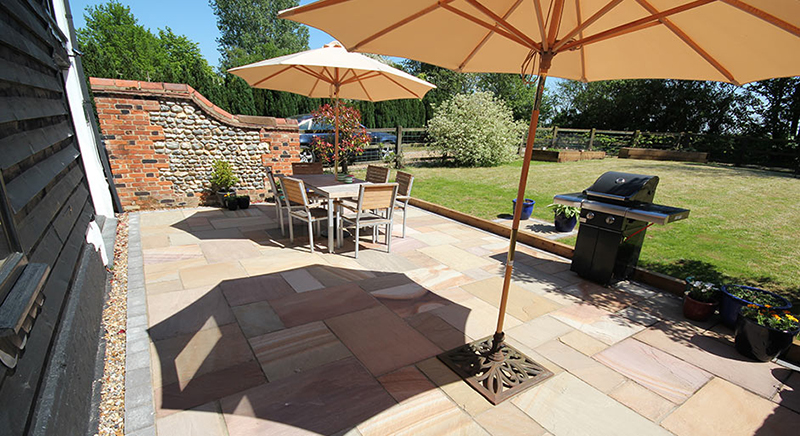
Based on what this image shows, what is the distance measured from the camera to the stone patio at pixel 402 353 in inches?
81.7

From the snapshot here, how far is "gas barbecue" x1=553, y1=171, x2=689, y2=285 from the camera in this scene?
362 centimetres

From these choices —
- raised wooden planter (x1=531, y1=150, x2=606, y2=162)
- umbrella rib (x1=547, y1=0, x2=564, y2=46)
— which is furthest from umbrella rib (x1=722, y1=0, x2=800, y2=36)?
raised wooden planter (x1=531, y1=150, x2=606, y2=162)

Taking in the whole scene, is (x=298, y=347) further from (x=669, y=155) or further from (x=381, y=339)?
(x=669, y=155)

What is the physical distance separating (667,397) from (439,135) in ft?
37.5

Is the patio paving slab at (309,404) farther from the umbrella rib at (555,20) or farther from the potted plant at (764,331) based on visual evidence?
the potted plant at (764,331)

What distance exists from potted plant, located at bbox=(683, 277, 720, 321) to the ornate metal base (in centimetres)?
179

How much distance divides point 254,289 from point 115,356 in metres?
1.21

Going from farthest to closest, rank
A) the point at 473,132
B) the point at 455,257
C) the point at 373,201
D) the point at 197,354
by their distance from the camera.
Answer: the point at 473,132, the point at 455,257, the point at 373,201, the point at 197,354

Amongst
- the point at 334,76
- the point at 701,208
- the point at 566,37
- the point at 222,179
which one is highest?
the point at 334,76

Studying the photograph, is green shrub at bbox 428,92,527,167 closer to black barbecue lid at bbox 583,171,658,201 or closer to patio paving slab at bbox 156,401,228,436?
black barbecue lid at bbox 583,171,658,201

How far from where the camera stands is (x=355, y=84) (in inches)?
239

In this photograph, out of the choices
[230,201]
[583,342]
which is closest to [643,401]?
[583,342]

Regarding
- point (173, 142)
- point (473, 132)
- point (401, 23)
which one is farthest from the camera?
point (473, 132)

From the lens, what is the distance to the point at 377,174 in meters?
6.09
